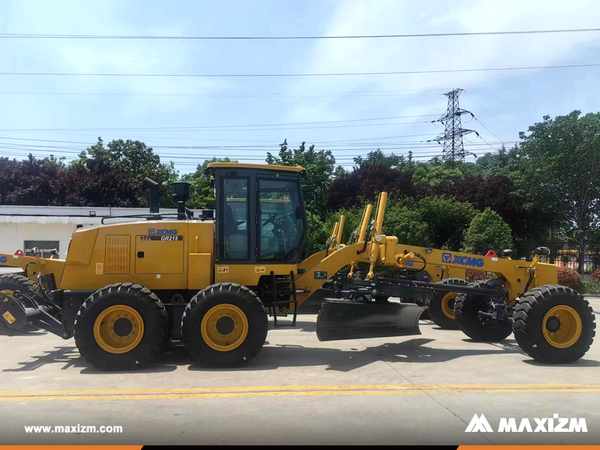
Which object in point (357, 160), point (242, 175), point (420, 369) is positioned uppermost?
point (357, 160)

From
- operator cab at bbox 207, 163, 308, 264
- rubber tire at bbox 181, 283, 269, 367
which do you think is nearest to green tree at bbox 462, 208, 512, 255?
operator cab at bbox 207, 163, 308, 264

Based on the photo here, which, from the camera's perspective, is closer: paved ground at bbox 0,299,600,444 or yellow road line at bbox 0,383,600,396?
paved ground at bbox 0,299,600,444

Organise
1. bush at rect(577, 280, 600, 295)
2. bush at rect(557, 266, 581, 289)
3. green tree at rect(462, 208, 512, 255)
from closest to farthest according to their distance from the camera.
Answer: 1. bush at rect(557, 266, 581, 289)
2. bush at rect(577, 280, 600, 295)
3. green tree at rect(462, 208, 512, 255)

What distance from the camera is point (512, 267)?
9.46 meters

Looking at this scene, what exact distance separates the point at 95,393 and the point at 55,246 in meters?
18.9

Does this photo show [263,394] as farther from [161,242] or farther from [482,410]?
[161,242]

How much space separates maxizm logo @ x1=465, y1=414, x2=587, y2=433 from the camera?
5227 mm

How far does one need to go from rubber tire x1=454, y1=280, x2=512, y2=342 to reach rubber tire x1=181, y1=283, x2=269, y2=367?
14.2 ft

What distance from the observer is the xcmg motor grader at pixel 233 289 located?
7.71m

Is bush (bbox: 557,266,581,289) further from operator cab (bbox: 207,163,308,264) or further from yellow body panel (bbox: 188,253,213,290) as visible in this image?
yellow body panel (bbox: 188,253,213,290)

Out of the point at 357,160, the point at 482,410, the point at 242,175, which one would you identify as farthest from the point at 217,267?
the point at 357,160

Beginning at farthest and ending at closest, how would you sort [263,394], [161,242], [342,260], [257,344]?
[342,260]
[161,242]
[257,344]
[263,394]

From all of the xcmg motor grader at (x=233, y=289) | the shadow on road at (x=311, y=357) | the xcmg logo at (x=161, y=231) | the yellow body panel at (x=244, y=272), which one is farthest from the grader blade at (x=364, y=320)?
the xcmg logo at (x=161, y=231)

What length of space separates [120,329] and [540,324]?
6434 mm
